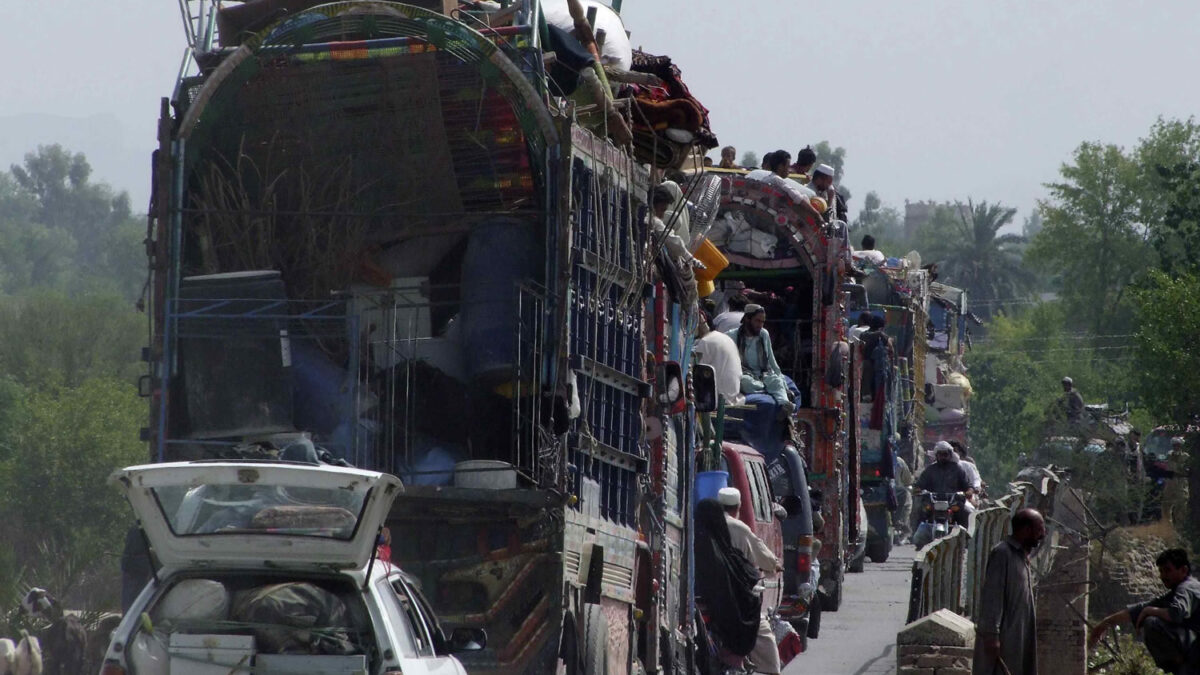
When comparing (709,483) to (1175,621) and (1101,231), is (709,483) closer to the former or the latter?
Answer: (1175,621)

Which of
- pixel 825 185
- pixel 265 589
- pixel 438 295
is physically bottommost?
pixel 265 589

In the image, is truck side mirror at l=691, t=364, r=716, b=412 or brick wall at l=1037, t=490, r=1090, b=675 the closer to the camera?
truck side mirror at l=691, t=364, r=716, b=412

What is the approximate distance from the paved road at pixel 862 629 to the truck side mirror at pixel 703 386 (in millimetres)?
2194

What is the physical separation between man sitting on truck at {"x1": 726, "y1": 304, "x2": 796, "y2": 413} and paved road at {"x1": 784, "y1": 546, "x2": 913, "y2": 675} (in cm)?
198

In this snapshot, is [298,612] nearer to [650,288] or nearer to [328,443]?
[328,443]

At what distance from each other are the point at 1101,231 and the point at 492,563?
69327 mm

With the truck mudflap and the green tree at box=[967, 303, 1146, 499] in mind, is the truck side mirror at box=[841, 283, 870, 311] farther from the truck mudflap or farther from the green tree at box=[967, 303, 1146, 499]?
the green tree at box=[967, 303, 1146, 499]

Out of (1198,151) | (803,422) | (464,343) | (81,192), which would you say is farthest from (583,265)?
(81,192)

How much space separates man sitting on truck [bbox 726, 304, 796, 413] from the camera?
16781 millimetres

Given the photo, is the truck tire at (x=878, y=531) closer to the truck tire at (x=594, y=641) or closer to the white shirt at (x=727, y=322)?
the white shirt at (x=727, y=322)

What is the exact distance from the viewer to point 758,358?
17016mm

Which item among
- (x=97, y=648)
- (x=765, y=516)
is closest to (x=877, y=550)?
(x=765, y=516)

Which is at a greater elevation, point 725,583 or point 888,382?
point 888,382

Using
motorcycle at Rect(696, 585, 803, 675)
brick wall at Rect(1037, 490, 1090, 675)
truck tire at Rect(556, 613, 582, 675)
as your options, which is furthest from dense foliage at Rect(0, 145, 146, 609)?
truck tire at Rect(556, 613, 582, 675)
